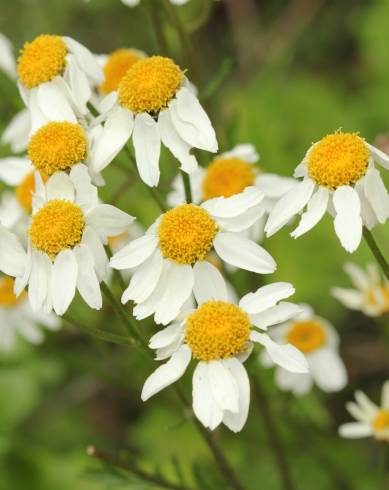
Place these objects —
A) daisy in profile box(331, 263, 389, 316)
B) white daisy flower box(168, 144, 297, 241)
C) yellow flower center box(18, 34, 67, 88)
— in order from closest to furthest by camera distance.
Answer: yellow flower center box(18, 34, 67, 88) < white daisy flower box(168, 144, 297, 241) < daisy in profile box(331, 263, 389, 316)

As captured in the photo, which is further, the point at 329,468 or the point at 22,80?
the point at 329,468

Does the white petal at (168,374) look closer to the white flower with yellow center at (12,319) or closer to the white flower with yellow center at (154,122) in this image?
the white flower with yellow center at (154,122)

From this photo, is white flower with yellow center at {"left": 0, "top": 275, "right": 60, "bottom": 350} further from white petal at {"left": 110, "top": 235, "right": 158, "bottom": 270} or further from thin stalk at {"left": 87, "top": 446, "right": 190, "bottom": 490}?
white petal at {"left": 110, "top": 235, "right": 158, "bottom": 270}

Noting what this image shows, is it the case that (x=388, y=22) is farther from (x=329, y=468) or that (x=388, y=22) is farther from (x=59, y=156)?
(x=59, y=156)

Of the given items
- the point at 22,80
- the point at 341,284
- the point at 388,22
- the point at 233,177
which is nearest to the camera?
the point at 22,80

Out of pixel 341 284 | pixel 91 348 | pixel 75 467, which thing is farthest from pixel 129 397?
pixel 341 284

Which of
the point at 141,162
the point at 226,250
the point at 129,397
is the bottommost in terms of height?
the point at 129,397

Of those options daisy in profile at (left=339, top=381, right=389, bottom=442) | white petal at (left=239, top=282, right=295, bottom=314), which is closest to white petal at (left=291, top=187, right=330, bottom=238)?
white petal at (left=239, top=282, right=295, bottom=314)
